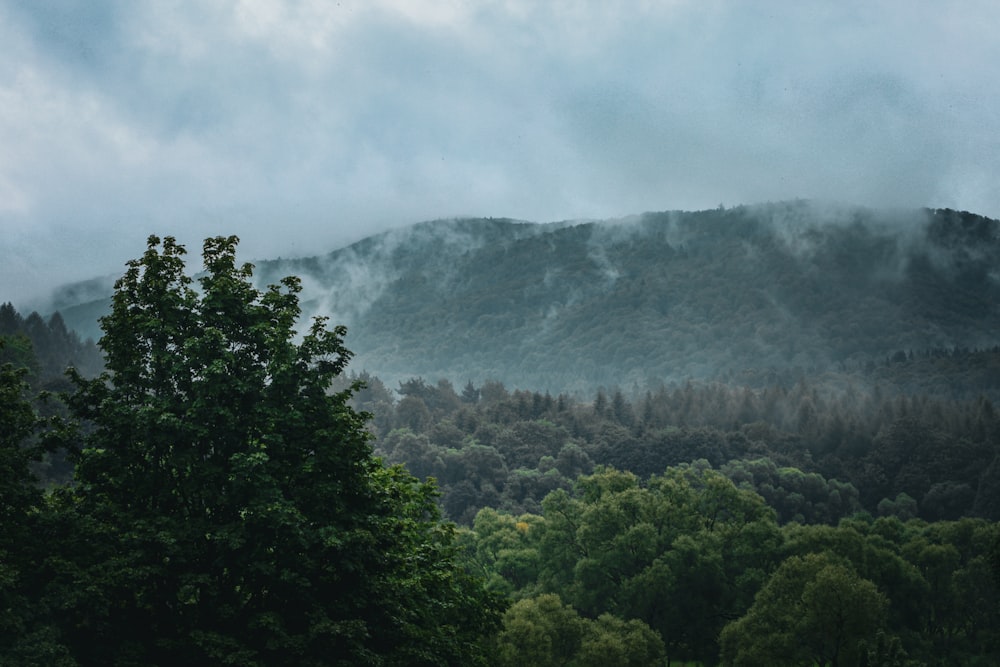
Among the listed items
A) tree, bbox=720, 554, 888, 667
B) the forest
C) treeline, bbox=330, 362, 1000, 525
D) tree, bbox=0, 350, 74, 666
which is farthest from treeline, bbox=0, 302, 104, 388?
tree, bbox=0, 350, 74, 666

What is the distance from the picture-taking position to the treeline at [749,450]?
407 ft

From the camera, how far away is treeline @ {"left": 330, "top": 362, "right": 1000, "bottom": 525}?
12412cm

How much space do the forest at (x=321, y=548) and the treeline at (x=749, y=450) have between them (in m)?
13.7

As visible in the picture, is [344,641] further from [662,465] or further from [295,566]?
[662,465]

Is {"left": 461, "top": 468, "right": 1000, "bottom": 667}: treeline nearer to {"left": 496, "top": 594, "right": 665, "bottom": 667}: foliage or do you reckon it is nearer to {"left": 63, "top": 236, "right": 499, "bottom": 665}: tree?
{"left": 496, "top": 594, "right": 665, "bottom": 667}: foliage

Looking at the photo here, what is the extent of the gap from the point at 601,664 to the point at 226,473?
37.4 m

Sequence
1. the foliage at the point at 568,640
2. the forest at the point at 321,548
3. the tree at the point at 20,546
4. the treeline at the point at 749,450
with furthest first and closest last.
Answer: the treeline at the point at 749,450 < the foliage at the point at 568,640 < the forest at the point at 321,548 < the tree at the point at 20,546

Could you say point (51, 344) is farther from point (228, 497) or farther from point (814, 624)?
point (228, 497)

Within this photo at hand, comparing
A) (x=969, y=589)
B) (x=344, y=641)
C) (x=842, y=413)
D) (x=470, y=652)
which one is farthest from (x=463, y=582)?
(x=842, y=413)

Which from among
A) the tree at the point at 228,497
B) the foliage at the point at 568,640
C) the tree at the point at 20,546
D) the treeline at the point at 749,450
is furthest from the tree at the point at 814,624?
the treeline at the point at 749,450

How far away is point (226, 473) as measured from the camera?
24.3 metres

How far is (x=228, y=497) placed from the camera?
23.8 metres

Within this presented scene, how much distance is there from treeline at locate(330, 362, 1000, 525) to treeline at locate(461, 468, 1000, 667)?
4251cm

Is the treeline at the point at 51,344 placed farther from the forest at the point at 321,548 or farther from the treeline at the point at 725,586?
the treeline at the point at 725,586
